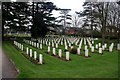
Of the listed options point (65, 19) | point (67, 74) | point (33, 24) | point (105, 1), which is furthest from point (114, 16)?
point (65, 19)

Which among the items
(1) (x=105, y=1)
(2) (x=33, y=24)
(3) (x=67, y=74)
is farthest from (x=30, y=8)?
(3) (x=67, y=74)

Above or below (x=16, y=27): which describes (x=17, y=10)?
above

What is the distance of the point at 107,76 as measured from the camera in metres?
12.3

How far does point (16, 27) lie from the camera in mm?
48969

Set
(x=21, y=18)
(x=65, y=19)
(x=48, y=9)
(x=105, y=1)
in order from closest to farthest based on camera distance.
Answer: (x=105, y=1)
(x=21, y=18)
(x=48, y=9)
(x=65, y=19)

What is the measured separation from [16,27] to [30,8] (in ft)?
25.0

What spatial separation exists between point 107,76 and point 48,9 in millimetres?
48268

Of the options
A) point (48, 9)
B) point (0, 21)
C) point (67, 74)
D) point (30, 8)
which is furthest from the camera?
point (48, 9)

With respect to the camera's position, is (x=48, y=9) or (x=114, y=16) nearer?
(x=114, y=16)

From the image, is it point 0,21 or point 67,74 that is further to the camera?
point 0,21

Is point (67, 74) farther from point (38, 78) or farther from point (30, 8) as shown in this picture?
point (30, 8)

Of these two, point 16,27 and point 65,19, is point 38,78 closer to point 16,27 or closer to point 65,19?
point 16,27

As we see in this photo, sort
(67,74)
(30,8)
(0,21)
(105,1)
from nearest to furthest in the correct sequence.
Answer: (67,74) < (105,1) < (0,21) < (30,8)

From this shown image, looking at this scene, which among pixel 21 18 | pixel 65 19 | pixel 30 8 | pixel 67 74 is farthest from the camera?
pixel 65 19
